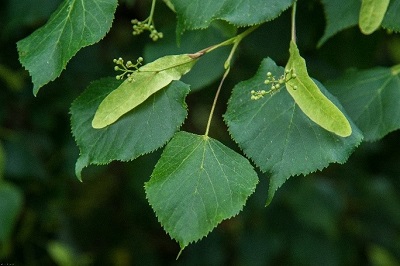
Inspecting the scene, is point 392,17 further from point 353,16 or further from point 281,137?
point 281,137

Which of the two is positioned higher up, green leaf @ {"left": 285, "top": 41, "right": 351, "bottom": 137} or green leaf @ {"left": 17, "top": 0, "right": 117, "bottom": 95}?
green leaf @ {"left": 17, "top": 0, "right": 117, "bottom": 95}

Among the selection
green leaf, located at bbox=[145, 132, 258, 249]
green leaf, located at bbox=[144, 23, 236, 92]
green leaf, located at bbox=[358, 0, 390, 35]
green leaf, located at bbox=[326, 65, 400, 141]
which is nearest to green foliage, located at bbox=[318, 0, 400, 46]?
green leaf, located at bbox=[358, 0, 390, 35]

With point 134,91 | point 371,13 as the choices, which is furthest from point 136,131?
point 371,13

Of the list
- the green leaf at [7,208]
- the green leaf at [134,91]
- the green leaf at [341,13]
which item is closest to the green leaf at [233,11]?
the green leaf at [134,91]

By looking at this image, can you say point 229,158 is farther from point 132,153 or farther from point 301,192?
point 301,192

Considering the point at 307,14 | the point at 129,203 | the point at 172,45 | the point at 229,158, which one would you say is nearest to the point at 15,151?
the point at 129,203

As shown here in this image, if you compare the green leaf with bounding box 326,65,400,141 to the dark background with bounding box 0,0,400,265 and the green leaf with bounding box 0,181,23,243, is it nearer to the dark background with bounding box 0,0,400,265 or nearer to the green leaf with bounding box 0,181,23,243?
the dark background with bounding box 0,0,400,265
